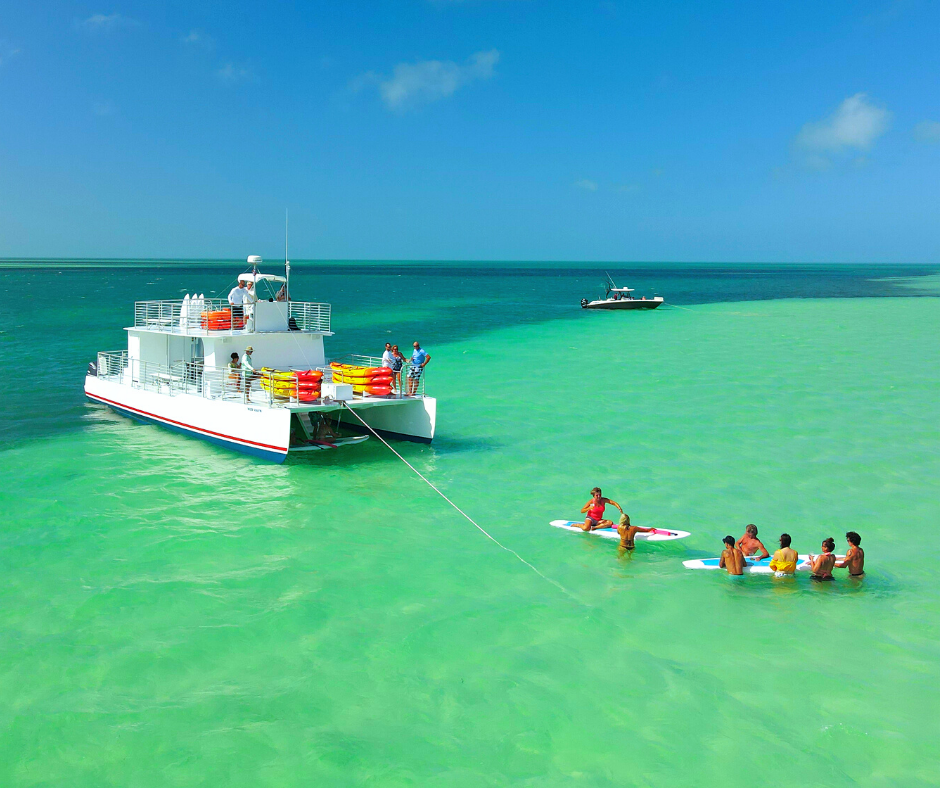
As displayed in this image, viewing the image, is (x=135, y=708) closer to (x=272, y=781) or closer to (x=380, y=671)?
(x=272, y=781)

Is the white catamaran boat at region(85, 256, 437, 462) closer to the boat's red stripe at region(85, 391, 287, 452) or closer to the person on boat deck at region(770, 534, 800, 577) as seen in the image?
the boat's red stripe at region(85, 391, 287, 452)

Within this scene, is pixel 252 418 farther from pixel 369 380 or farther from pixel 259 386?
pixel 369 380

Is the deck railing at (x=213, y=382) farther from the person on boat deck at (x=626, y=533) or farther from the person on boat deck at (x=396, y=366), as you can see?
the person on boat deck at (x=626, y=533)

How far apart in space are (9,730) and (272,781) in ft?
10.5

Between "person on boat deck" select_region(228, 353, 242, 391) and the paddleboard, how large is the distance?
12723mm

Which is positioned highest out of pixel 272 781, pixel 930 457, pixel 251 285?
pixel 251 285

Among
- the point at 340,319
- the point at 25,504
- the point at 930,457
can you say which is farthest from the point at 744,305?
the point at 25,504

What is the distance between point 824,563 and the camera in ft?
39.4

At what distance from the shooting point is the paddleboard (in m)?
12.2

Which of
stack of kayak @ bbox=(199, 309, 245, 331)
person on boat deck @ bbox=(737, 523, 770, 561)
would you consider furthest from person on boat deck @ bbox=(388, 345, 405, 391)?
person on boat deck @ bbox=(737, 523, 770, 561)

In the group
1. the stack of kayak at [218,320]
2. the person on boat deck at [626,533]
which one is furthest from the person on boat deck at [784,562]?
the stack of kayak at [218,320]

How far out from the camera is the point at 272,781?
784 cm

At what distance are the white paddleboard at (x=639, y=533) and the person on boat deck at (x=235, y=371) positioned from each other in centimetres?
1005

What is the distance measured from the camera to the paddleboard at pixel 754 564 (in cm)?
1224
